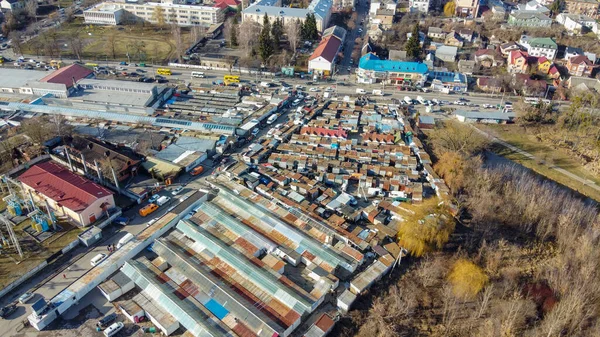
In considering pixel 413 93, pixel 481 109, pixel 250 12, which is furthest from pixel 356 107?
pixel 250 12

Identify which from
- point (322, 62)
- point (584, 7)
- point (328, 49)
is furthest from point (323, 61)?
point (584, 7)

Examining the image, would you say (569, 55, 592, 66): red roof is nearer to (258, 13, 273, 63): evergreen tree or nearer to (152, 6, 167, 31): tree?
(258, 13, 273, 63): evergreen tree

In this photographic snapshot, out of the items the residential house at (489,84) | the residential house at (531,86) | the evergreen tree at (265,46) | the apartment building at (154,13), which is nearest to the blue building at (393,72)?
the residential house at (489,84)

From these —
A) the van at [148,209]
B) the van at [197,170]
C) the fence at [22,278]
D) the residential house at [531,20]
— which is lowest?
the fence at [22,278]

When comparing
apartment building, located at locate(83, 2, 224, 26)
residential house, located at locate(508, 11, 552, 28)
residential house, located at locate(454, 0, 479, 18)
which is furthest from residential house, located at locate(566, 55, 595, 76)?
apartment building, located at locate(83, 2, 224, 26)

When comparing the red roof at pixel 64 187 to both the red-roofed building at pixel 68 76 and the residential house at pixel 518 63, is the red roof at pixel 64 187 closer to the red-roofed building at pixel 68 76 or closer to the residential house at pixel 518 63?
the red-roofed building at pixel 68 76

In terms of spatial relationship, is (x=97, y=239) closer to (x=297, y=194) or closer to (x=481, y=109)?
(x=297, y=194)

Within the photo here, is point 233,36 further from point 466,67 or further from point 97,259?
point 97,259
